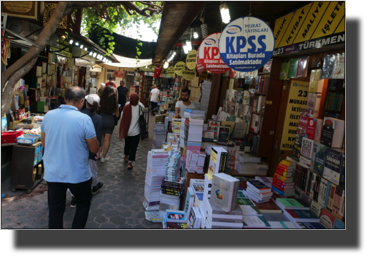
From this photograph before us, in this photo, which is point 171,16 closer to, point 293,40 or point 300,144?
point 293,40

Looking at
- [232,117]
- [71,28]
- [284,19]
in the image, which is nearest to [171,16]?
[284,19]

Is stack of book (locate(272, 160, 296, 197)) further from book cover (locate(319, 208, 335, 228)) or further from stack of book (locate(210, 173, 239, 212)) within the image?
stack of book (locate(210, 173, 239, 212))

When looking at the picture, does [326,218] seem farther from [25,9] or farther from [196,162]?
[25,9]

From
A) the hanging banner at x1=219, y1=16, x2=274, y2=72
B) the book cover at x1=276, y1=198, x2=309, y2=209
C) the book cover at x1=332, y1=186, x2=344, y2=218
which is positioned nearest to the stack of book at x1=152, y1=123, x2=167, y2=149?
the hanging banner at x1=219, y1=16, x2=274, y2=72

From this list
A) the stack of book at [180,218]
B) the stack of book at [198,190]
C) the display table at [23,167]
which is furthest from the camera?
the display table at [23,167]

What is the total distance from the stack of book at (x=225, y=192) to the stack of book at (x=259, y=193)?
1.11 metres

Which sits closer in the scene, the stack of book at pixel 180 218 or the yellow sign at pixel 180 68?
the stack of book at pixel 180 218

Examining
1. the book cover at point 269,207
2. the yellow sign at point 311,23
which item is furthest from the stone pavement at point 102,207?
the yellow sign at point 311,23

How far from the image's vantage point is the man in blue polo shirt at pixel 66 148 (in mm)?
2760

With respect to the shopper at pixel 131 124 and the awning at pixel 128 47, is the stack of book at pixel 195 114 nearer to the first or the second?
the shopper at pixel 131 124

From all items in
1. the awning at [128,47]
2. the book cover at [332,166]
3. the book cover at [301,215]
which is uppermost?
the awning at [128,47]

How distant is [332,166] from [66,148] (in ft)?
9.41

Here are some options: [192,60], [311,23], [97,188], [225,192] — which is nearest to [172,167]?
[97,188]

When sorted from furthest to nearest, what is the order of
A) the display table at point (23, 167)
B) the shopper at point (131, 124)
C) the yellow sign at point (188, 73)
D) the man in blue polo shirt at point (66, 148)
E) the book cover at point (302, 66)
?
1. the yellow sign at point (188, 73)
2. the shopper at point (131, 124)
3. the display table at point (23, 167)
4. the book cover at point (302, 66)
5. the man in blue polo shirt at point (66, 148)
